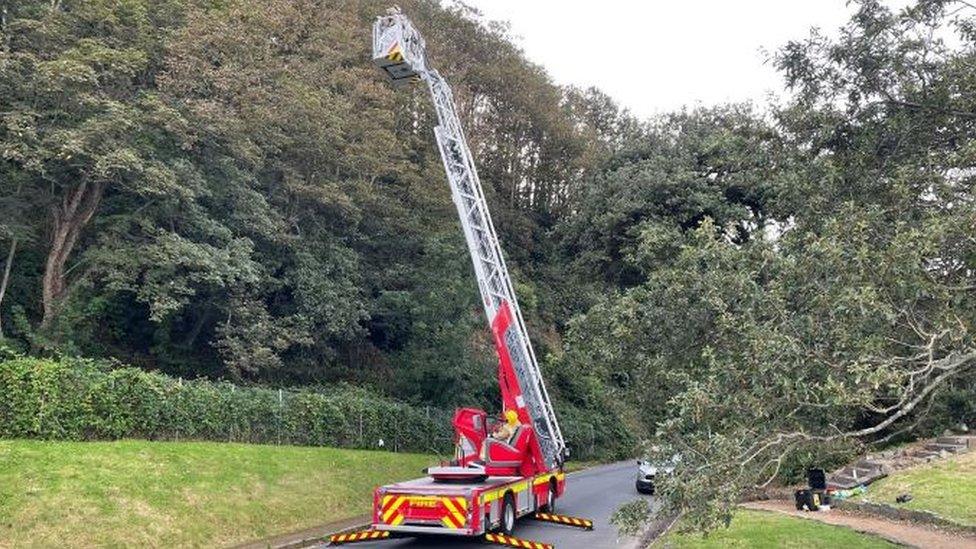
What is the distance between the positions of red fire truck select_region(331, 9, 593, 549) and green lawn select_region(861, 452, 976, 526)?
6721 mm

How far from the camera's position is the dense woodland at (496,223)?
340 inches

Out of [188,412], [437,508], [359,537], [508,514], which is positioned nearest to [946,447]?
[508,514]

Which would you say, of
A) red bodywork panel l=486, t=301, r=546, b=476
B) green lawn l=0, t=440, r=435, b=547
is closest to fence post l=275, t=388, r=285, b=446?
green lawn l=0, t=440, r=435, b=547

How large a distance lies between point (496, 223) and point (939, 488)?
2767 cm

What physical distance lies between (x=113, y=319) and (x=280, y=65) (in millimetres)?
10557

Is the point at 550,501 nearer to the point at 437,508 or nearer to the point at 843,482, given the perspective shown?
the point at 437,508

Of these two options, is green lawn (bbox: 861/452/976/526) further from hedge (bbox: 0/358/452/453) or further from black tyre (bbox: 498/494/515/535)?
hedge (bbox: 0/358/452/453)

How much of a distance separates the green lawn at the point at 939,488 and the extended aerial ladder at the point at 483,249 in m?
7.26

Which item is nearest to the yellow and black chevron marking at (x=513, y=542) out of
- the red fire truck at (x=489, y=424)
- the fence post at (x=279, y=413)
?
the red fire truck at (x=489, y=424)

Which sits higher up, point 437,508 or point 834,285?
point 834,285

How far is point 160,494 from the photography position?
1420cm

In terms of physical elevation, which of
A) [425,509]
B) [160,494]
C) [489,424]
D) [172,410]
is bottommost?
[425,509]

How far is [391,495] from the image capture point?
528 inches

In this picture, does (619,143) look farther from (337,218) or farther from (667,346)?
(667,346)
